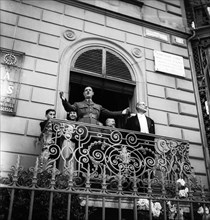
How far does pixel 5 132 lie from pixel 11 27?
300 centimetres

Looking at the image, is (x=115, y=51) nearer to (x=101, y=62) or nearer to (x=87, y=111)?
(x=101, y=62)

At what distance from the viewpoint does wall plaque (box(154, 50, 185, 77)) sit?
966 centimetres

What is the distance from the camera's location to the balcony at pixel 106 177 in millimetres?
5102

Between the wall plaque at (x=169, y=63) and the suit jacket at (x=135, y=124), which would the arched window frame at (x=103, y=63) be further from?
the suit jacket at (x=135, y=124)

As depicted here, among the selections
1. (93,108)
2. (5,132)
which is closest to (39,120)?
(5,132)

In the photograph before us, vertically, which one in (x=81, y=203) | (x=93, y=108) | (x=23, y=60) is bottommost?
(x=81, y=203)

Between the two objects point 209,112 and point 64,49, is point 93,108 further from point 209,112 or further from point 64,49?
point 209,112

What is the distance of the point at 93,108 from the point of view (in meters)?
7.42

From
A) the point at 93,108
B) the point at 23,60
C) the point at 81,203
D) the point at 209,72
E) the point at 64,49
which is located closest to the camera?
the point at 81,203

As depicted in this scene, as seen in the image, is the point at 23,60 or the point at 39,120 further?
the point at 23,60

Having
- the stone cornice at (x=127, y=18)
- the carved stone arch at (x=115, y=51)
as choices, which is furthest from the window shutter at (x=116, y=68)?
the stone cornice at (x=127, y=18)

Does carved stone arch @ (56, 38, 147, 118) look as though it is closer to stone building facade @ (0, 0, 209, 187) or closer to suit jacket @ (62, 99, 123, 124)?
stone building facade @ (0, 0, 209, 187)

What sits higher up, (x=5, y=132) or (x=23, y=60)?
(x=23, y=60)

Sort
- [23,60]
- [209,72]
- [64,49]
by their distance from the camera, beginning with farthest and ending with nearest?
[209,72] → [64,49] → [23,60]
